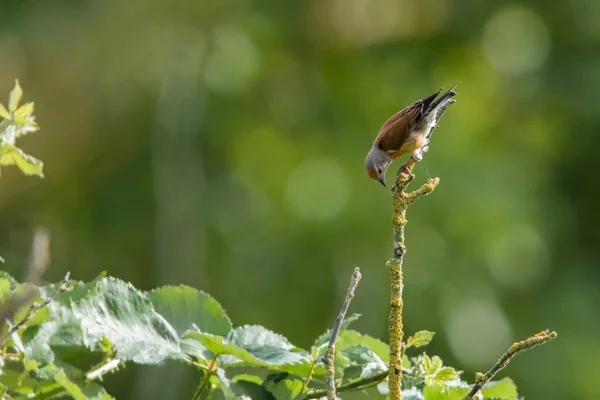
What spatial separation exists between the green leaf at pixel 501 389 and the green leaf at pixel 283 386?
225 mm

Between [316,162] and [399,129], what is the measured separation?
5.22m

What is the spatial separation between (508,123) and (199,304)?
255 inches

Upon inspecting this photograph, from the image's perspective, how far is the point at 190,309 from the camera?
994 millimetres

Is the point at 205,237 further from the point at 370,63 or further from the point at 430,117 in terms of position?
the point at 430,117

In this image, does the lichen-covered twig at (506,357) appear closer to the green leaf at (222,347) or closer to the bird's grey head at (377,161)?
the green leaf at (222,347)

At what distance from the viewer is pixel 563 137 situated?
24.1 feet

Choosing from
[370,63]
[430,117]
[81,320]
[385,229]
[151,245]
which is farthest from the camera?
[370,63]

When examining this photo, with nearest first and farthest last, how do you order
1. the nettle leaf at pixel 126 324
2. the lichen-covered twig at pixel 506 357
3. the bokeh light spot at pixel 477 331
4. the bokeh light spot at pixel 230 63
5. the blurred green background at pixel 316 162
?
the lichen-covered twig at pixel 506 357 → the nettle leaf at pixel 126 324 → the bokeh light spot at pixel 477 331 → the blurred green background at pixel 316 162 → the bokeh light spot at pixel 230 63

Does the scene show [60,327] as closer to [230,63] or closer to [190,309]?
[190,309]

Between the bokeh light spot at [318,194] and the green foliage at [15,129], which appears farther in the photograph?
the bokeh light spot at [318,194]

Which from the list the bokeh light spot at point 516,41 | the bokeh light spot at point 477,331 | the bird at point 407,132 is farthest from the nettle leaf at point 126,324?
the bokeh light spot at point 516,41

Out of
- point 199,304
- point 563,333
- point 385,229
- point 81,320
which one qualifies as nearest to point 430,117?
point 199,304

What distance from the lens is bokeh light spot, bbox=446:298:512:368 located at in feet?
18.7

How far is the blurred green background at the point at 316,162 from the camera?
239 inches
